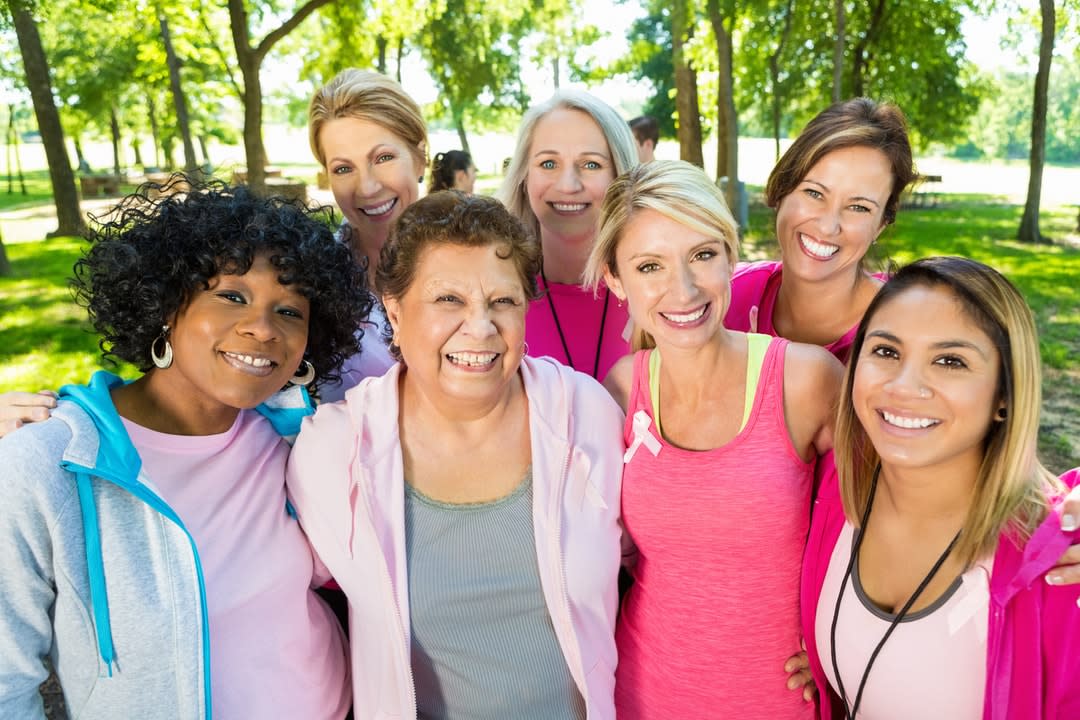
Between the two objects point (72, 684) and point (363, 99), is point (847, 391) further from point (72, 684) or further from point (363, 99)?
point (363, 99)

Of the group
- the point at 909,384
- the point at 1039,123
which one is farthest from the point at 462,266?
the point at 1039,123

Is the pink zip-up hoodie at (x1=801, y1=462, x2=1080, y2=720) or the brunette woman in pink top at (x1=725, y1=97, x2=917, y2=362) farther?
the brunette woman in pink top at (x1=725, y1=97, x2=917, y2=362)

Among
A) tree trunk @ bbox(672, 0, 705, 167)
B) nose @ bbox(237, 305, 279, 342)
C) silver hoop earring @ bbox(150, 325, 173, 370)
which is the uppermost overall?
tree trunk @ bbox(672, 0, 705, 167)

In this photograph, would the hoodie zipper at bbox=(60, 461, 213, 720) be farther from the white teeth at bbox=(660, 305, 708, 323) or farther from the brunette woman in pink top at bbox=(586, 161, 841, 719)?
the white teeth at bbox=(660, 305, 708, 323)

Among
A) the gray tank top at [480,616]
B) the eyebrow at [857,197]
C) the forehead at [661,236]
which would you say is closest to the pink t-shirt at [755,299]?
the eyebrow at [857,197]

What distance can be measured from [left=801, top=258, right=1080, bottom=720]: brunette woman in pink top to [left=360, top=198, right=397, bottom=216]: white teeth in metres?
2.39

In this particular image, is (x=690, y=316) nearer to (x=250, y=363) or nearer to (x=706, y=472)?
(x=706, y=472)

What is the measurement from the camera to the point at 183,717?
2.05 metres

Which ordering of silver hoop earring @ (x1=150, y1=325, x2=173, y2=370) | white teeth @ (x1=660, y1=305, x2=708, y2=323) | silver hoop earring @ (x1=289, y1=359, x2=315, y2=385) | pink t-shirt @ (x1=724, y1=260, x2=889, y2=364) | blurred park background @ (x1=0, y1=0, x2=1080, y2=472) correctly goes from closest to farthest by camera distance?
silver hoop earring @ (x1=150, y1=325, x2=173, y2=370) < white teeth @ (x1=660, y1=305, x2=708, y2=323) < silver hoop earring @ (x1=289, y1=359, x2=315, y2=385) < pink t-shirt @ (x1=724, y1=260, x2=889, y2=364) < blurred park background @ (x1=0, y1=0, x2=1080, y2=472)

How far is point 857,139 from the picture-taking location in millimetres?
3074

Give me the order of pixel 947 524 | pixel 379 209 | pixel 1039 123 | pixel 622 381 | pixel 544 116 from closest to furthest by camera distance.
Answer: pixel 947 524 → pixel 622 381 → pixel 544 116 → pixel 379 209 → pixel 1039 123

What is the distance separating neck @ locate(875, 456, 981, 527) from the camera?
2244 mm

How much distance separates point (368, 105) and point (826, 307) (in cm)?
239

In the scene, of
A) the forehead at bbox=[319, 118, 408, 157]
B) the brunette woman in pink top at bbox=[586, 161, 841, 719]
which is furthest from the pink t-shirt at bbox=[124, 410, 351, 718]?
the forehead at bbox=[319, 118, 408, 157]
